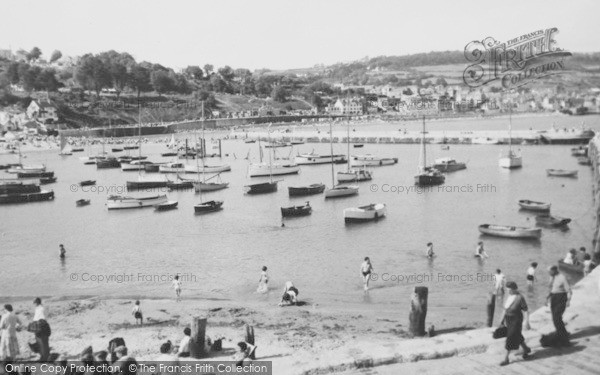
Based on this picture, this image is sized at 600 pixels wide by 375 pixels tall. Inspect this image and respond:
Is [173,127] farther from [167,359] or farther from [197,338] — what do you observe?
[167,359]

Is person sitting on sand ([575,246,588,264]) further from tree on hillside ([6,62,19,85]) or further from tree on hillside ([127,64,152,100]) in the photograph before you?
tree on hillside ([127,64,152,100])

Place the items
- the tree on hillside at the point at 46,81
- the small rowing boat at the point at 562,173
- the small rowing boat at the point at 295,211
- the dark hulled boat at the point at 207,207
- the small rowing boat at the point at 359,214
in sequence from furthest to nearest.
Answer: the tree on hillside at the point at 46,81 → the small rowing boat at the point at 562,173 → the dark hulled boat at the point at 207,207 → the small rowing boat at the point at 295,211 → the small rowing boat at the point at 359,214

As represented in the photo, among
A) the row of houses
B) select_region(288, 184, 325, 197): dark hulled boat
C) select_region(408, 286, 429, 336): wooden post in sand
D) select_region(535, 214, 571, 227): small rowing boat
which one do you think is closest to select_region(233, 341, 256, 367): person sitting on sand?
select_region(408, 286, 429, 336): wooden post in sand

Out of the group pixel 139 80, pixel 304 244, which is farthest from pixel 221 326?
pixel 139 80

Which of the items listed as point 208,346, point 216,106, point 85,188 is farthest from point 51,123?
point 208,346

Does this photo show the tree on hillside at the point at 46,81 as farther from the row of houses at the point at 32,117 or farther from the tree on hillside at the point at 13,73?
the row of houses at the point at 32,117

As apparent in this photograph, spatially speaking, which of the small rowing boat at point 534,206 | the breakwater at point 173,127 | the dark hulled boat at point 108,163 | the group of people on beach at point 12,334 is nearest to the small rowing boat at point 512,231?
the small rowing boat at point 534,206

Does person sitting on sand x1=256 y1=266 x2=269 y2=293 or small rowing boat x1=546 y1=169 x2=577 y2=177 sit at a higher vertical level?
small rowing boat x1=546 y1=169 x2=577 y2=177

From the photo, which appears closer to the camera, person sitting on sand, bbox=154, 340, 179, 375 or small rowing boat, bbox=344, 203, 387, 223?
person sitting on sand, bbox=154, 340, 179, 375
